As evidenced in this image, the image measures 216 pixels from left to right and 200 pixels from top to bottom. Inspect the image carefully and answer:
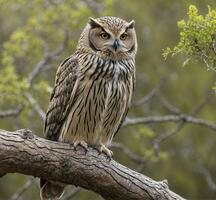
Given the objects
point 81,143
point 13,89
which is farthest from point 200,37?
point 13,89

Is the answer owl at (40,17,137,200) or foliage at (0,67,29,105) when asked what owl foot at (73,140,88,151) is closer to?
owl at (40,17,137,200)

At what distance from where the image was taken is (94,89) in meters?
6.90

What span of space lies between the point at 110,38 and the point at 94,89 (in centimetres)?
57

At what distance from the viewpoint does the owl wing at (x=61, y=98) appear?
7.06 m

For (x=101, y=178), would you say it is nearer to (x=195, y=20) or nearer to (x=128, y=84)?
(x=128, y=84)

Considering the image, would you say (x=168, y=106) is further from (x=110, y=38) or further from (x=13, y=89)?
(x=110, y=38)

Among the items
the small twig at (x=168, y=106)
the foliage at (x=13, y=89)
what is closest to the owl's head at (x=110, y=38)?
the foliage at (x=13, y=89)

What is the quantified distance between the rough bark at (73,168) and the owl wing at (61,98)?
0.58 m

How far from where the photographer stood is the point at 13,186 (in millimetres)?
14469

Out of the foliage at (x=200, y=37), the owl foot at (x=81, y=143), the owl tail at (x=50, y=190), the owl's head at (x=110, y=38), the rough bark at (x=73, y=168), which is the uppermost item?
the owl's head at (x=110, y=38)

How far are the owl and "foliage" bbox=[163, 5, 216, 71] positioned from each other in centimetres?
138

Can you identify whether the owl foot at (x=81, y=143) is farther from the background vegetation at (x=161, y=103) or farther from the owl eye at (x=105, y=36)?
the background vegetation at (x=161, y=103)

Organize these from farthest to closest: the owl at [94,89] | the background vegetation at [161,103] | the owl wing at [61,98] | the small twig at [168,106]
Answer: the background vegetation at [161,103] → the small twig at [168,106] → the owl wing at [61,98] → the owl at [94,89]

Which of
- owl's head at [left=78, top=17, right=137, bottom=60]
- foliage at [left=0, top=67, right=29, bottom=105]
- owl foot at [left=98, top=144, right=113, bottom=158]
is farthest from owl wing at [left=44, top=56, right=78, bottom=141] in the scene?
foliage at [left=0, top=67, right=29, bottom=105]
